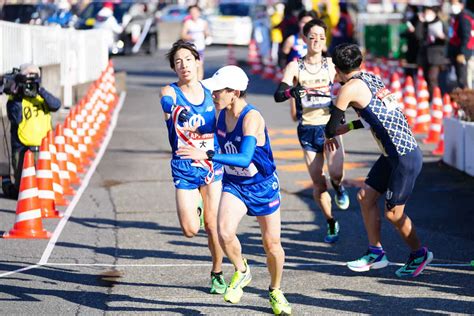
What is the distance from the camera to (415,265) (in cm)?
1022

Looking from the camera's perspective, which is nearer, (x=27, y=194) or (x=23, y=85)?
(x=27, y=194)

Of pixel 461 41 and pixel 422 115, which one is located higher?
pixel 461 41

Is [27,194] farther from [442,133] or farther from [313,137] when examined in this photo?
[442,133]

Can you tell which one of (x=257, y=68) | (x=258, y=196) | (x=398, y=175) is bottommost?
(x=257, y=68)

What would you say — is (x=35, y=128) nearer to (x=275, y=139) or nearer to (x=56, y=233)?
(x=56, y=233)

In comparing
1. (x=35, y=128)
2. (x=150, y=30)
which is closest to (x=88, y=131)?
(x=35, y=128)

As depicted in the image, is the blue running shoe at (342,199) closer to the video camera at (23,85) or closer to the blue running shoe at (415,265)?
the blue running shoe at (415,265)

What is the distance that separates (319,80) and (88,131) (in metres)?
7.88

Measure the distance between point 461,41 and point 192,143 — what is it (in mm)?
14238

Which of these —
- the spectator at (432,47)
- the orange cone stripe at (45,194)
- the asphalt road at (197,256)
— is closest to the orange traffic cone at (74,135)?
the asphalt road at (197,256)

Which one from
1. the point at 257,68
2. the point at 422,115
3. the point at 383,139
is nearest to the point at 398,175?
the point at 383,139

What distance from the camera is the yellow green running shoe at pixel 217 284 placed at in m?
9.70

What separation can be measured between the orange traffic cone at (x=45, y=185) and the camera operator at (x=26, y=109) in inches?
27.4

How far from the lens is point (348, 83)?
9727 millimetres
